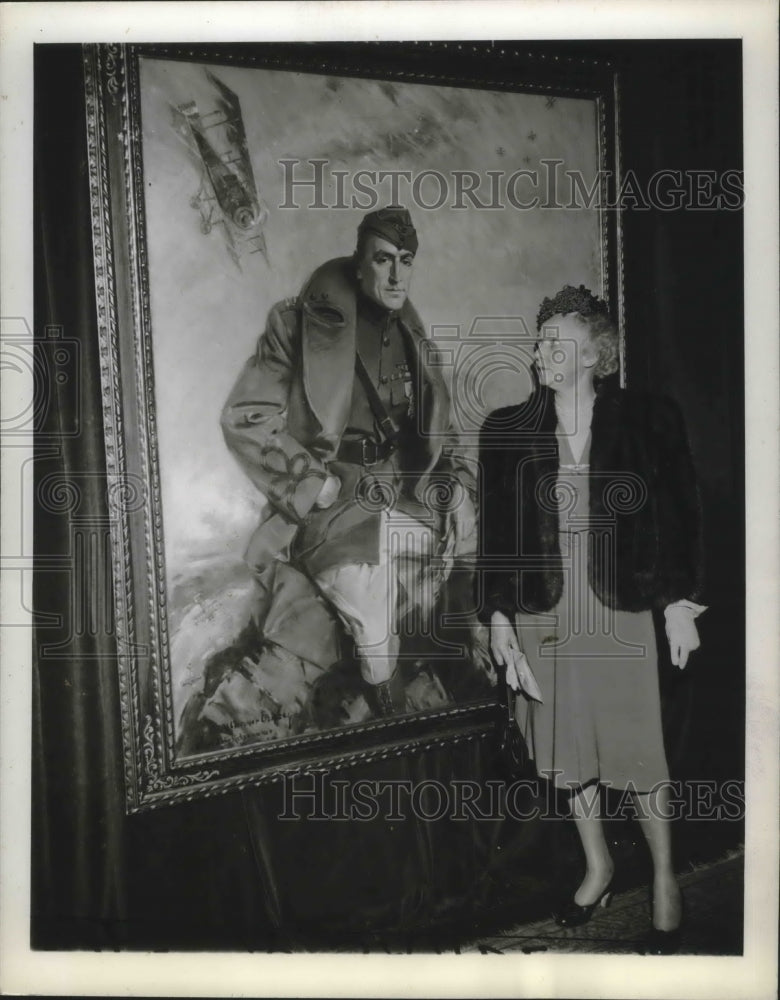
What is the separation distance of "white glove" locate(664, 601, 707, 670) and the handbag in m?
0.41

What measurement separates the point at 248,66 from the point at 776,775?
6.92 feet

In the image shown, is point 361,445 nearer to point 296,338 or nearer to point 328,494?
point 328,494

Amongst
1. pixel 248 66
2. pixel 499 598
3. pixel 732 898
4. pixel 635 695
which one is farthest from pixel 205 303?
pixel 732 898

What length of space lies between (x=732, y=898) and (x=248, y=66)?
2305 millimetres

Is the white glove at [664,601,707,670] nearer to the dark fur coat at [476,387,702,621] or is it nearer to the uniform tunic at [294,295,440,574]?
the dark fur coat at [476,387,702,621]

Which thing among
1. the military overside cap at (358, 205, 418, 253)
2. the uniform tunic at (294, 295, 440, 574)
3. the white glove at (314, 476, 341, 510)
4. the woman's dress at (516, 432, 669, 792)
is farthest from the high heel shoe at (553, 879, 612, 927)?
the military overside cap at (358, 205, 418, 253)

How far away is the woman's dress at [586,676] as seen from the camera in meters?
1.96

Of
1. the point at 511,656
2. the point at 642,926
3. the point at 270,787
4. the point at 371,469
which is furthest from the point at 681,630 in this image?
the point at 270,787

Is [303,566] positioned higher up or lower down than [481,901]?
higher up

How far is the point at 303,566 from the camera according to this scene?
6.36 feet

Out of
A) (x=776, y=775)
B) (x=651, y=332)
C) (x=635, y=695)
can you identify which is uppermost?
(x=651, y=332)

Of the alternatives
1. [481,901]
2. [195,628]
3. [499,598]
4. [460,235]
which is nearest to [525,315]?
[460,235]

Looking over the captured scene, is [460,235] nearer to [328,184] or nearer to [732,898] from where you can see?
[328,184]

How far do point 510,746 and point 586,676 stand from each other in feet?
0.82
